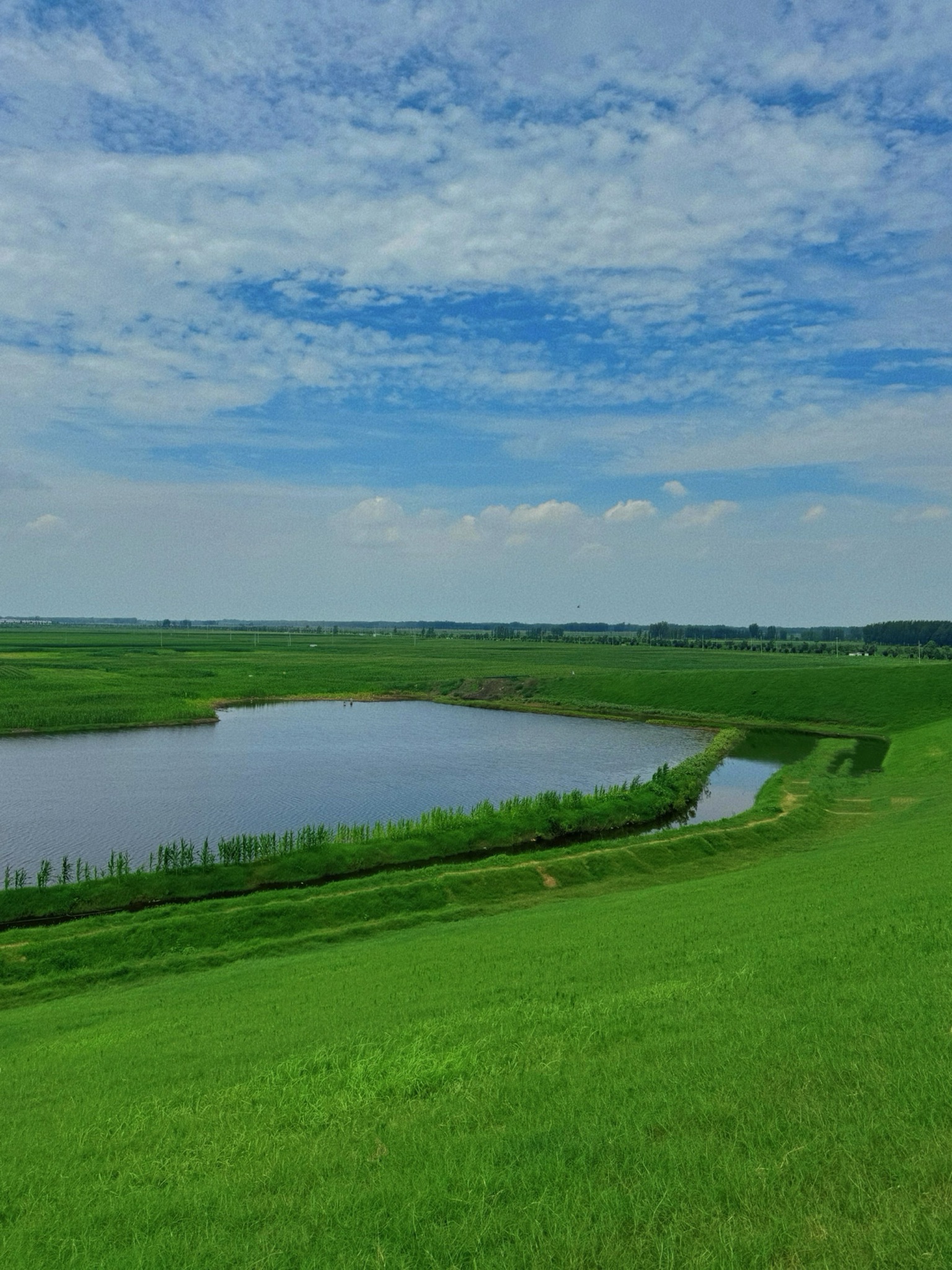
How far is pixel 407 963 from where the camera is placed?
1988 centimetres

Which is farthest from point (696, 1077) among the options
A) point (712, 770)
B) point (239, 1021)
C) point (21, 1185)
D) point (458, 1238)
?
point (712, 770)

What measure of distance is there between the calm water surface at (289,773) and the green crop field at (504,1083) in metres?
15.3

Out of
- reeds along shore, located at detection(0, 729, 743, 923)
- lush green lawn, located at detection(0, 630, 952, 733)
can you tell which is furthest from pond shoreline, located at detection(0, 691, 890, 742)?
reeds along shore, located at detection(0, 729, 743, 923)

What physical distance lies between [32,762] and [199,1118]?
193ft

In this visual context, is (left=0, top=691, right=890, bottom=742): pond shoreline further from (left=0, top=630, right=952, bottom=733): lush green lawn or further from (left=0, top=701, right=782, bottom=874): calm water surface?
(left=0, top=701, right=782, bottom=874): calm water surface

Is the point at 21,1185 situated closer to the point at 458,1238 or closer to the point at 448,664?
the point at 458,1238

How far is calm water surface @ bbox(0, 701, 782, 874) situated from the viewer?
42.3 m

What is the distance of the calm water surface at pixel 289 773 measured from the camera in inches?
1666

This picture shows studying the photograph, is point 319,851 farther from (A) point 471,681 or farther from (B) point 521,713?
(A) point 471,681

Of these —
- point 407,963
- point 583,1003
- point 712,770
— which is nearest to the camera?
point 583,1003

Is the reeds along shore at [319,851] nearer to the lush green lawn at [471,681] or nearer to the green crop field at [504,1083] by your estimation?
the green crop field at [504,1083]

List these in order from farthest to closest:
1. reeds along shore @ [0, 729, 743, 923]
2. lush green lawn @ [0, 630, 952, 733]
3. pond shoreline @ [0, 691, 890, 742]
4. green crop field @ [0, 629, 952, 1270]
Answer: lush green lawn @ [0, 630, 952, 733], pond shoreline @ [0, 691, 890, 742], reeds along shore @ [0, 729, 743, 923], green crop field @ [0, 629, 952, 1270]

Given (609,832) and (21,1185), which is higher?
(21,1185)

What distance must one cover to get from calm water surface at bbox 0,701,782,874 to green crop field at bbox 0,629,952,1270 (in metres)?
15.3
